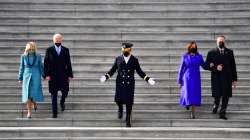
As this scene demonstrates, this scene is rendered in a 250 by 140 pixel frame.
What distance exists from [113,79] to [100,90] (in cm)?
55

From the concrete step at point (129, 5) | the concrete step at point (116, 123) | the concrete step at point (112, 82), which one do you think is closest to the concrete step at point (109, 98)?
the concrete step at point (112, 82)

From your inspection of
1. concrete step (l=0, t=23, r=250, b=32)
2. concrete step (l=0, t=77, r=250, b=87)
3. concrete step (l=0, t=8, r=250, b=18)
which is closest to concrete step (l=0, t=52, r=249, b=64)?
concrete step (l=0, t=77, r=250, b=87)

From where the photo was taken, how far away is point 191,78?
38.9 feet

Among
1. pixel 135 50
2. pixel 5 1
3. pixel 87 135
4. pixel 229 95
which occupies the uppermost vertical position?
pixel 5 1

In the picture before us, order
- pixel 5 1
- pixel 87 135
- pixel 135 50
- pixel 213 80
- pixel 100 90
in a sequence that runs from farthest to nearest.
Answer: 1. pixel 5 1
2. pixel 135 50
3. pixel 100 90
4. pixel 213 80
5. pixel 87 135

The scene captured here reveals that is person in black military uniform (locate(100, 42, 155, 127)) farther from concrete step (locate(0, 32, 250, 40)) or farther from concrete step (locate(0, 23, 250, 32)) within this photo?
concrete step (locate(0, 23, 250, 32))

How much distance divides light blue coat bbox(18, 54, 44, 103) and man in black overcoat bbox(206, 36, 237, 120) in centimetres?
347

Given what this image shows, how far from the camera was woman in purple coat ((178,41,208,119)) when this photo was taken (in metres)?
11.7

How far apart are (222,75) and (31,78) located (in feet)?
12.6

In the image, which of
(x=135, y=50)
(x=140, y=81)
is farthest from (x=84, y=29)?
(x=140, y=81)

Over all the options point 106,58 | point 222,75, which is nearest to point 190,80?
point 222,75

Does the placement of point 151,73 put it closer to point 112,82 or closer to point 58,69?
point 112,82

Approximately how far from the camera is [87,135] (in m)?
11.1

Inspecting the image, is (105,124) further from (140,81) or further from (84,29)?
(84,29)
